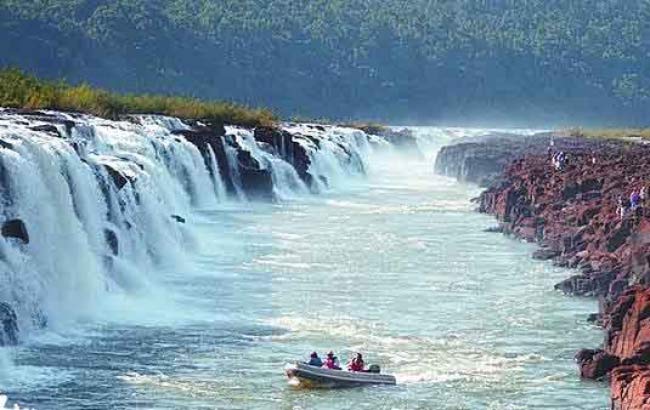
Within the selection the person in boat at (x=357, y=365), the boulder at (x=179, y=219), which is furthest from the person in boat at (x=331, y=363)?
the boulder at (x=179, y=219)

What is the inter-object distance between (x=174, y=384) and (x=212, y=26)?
16228 centimetres

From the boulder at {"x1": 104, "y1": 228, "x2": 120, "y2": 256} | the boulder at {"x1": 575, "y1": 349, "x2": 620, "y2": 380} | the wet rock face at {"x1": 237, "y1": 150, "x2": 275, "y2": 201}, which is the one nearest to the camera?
the boulder at {"x1": 575, "y1": 349, "x2": 620, "y2": 380}

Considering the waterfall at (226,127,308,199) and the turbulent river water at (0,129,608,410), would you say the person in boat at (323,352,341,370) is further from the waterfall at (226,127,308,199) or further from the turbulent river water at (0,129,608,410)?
the waterfall at (226,127,308,199)

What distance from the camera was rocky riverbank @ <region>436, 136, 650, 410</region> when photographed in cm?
2700

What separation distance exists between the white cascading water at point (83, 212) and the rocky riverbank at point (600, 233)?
11.4 m

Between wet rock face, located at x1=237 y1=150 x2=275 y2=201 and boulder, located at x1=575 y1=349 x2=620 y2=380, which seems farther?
wet rock face, located at x1=237 y1=150 x2=275 y2=201

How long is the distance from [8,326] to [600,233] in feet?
67.3

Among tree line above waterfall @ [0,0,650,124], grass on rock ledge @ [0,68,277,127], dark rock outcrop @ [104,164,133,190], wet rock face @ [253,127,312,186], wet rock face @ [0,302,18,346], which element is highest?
tree line above waterfall @ [0,0,650,124]

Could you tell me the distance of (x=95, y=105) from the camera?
66.5 metres

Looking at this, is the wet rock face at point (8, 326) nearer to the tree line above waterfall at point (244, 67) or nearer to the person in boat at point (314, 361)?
the person in boat at point (314, 361)

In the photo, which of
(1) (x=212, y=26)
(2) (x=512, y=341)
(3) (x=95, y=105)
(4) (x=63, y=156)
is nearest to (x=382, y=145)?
(3) (x=95, y=105)

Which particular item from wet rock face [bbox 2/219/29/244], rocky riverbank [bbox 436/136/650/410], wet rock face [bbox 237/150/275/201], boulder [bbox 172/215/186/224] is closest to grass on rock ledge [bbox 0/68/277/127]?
wet rock face [bbox 237/150/275/201]

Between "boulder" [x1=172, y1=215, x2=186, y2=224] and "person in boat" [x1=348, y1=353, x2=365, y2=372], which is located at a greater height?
"boulder" [x1=172, y1=215, x2=186, y2=224]

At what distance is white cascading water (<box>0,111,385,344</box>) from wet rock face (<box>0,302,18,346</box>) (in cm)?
43
